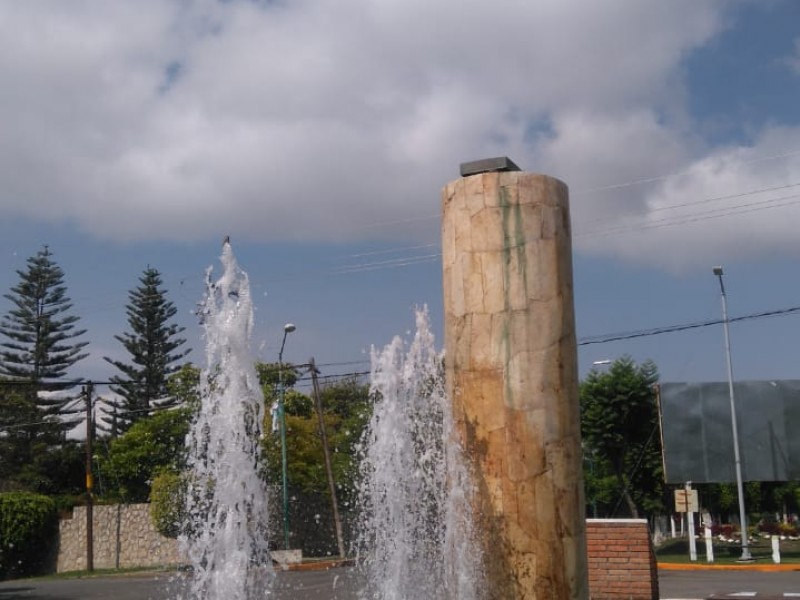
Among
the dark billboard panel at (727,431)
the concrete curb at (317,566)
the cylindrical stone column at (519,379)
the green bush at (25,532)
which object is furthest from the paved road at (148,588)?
the cylindrical stone column at (519,379)

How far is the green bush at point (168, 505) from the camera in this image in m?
25.9

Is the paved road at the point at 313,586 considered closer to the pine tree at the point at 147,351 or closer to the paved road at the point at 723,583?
the paved road at the point at 723,583

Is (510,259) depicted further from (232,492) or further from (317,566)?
(317,566)

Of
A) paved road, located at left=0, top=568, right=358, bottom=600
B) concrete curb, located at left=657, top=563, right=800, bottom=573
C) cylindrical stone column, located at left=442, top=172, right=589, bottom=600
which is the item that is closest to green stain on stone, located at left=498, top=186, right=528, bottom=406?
cylindrical stone column, located at left=442, top=172, right=589, bottom=600

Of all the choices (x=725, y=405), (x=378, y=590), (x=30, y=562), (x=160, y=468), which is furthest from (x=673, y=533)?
(x=378, y=590)

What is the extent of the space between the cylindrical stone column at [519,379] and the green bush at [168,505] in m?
21.8

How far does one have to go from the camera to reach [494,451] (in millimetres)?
5035

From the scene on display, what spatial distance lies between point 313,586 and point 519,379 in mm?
12461

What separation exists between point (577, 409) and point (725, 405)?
1970cm

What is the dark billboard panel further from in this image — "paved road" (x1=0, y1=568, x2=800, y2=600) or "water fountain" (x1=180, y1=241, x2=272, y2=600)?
"water fountain" (x1=180, y1=241, x2=272, y2=600)

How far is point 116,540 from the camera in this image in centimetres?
2794

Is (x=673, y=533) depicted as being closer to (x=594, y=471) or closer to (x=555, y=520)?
(x=594, y=471)

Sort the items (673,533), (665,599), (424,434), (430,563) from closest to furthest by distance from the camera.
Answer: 1. (430,563)
2. (424,434)
3. (665,599)
4. (673,533)

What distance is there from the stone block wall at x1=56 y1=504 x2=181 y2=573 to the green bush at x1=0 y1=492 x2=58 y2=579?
490 mm
